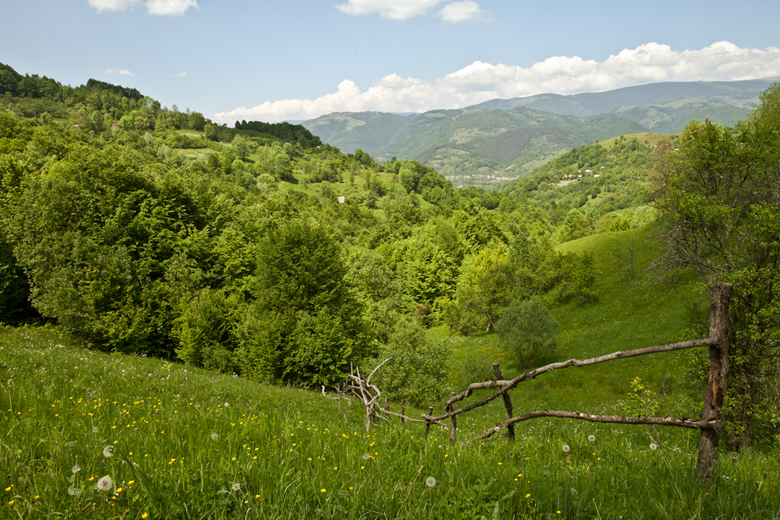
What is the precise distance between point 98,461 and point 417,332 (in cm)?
2993


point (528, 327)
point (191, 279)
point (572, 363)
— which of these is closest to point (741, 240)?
point (572, 363)

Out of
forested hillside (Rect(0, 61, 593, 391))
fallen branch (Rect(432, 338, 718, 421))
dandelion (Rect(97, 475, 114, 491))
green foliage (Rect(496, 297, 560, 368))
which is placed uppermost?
fallen branch (Rect(432, 338, 718, 421))

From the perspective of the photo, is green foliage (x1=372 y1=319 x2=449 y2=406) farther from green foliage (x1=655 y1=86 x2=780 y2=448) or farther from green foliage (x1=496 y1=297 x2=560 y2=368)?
green foliage (x1=655 y1=86 x2=780 y2=448)

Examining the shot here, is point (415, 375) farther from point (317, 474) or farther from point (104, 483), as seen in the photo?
point (104, 483)

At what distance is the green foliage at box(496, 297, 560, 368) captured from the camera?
3250cm

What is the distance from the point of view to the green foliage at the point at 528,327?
32500 mm

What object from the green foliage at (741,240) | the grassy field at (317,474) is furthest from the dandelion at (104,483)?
the green foliage at (741,240)

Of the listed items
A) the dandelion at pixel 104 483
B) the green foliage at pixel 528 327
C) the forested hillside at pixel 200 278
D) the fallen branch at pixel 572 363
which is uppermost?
the fallen branch at pixel 572 363

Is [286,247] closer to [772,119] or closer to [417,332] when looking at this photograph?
[417,332]

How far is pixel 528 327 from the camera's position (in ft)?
107

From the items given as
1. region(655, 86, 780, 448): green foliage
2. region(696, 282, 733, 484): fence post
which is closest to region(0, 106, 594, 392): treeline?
region(655, 86, 780, 448): green foliage

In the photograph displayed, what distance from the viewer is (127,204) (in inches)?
1193

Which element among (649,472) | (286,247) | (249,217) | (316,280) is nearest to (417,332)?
(316,280)

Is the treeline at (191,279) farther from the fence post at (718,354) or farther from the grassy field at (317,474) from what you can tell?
the fence post at (718,354)
